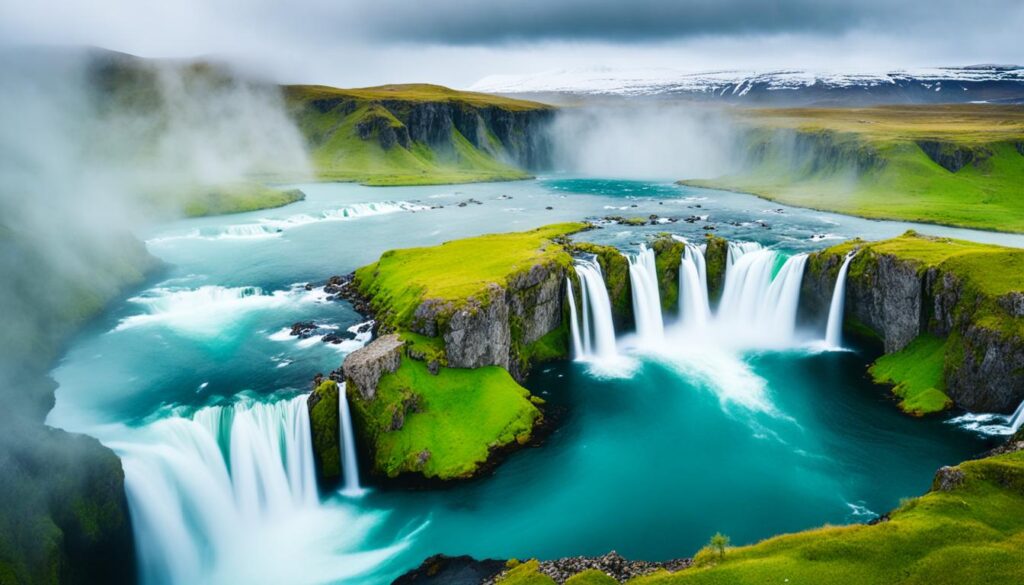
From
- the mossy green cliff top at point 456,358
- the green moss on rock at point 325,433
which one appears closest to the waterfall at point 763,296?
the mossy green cliff top at point 456,358

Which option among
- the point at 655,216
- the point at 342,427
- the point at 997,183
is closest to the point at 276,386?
the point at 342,427

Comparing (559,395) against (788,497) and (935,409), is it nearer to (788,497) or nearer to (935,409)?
(788,497)

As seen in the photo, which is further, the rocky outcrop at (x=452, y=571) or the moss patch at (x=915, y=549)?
the rocky outcrop at (x=452, y=571)

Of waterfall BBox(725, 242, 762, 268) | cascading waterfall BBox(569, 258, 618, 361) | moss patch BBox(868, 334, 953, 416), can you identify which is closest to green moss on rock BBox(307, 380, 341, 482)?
cascading waterfall BBox(569, 258, 618, 361)

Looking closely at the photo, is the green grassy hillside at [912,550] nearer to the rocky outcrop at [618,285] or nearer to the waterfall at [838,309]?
the waterfall at [838,309]

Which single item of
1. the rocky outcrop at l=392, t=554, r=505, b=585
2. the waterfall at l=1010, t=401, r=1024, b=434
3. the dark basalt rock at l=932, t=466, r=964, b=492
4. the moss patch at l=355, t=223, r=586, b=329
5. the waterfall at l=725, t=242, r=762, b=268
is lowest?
the rocky outcrop at l=392, t=554, r=505, b=585

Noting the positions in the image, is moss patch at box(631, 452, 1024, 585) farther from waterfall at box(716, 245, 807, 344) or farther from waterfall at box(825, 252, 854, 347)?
waterfall at box(716, 245, 807, 344)
